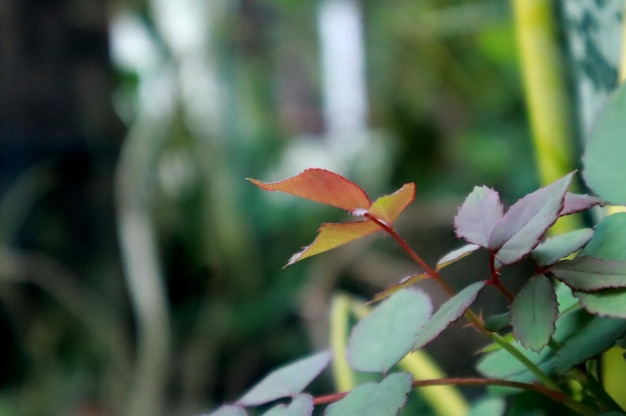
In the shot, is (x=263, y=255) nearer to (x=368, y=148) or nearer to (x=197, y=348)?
(x=197, y=348)

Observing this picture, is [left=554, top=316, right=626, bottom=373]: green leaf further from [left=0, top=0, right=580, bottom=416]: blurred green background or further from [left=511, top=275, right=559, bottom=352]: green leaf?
[left=0, top=0, right=580, bottom=416]: blurred green background

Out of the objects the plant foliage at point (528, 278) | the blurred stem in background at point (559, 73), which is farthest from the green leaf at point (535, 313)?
the blurred stem in background at point (559, 73)

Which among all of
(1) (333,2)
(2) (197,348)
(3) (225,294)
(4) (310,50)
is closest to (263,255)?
(3) (225,294)

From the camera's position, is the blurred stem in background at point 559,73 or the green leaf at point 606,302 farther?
the blurred stem in background at point 559,73

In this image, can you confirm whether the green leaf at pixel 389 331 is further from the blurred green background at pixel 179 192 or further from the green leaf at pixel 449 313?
the blurred green background at pixel 179 192

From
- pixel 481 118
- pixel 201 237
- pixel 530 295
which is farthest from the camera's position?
pixel 481 118

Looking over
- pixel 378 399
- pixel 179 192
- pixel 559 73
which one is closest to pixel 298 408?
pixel 378 399
